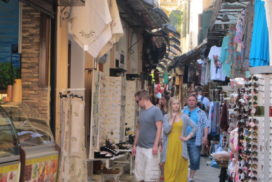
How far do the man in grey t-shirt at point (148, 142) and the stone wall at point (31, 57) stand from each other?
1.71 metres

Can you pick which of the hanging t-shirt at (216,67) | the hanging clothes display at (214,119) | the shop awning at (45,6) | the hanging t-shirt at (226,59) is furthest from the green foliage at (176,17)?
the shop awning at (45,6)

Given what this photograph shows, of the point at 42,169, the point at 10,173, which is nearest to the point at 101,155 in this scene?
the point at 42,169

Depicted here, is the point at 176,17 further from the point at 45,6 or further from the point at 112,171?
the point at 45,6

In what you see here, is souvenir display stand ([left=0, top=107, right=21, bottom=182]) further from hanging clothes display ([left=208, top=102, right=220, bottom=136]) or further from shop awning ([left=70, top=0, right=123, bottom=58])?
hanging clothes display ([left=208, top=102, right=220, bottom=136])

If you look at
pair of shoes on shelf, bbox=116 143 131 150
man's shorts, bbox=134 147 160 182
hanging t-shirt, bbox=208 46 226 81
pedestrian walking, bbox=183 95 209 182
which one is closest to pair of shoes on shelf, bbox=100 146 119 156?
pair of shoes on shelf, bbox=116 143 131 150

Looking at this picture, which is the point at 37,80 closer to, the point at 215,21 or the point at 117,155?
the point at 117,155

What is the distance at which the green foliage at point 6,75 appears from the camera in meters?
7.63

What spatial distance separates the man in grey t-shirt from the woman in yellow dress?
1.56 feet

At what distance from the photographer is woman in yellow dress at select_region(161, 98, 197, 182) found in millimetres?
8914

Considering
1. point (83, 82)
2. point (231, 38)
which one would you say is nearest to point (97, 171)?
point (83, 82)

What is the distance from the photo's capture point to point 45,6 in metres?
7.43

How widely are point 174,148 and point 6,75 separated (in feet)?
10.5

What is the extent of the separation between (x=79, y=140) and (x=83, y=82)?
2529mm

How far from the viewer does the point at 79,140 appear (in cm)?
759
